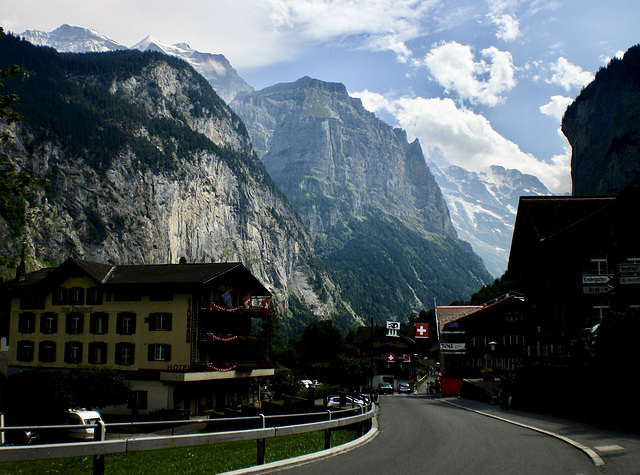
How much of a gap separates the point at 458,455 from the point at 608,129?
598ft

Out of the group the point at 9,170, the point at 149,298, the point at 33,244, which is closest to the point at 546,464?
the point at 9,170

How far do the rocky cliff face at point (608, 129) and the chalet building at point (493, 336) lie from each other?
89811 mm

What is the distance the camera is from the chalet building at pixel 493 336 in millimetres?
75188

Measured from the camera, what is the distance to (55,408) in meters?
37.4

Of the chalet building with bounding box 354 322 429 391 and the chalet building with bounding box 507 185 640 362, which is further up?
Result: the chalet building with bounding box 507 185 640 362

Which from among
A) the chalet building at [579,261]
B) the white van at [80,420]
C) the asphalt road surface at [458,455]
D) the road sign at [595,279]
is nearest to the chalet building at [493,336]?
the chalet building at [579,261]

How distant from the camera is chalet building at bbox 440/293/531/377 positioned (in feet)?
247

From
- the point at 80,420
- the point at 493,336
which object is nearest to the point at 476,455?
the point at 80,420

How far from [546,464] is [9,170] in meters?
18.1

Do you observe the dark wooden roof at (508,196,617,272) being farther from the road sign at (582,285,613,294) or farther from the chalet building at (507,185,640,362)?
the road sign at (582,285,613,294)

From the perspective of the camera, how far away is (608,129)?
17262cm

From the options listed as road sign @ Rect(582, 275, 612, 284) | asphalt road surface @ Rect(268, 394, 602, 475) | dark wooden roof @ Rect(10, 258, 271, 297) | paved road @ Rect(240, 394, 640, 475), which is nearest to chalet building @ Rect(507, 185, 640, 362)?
road sign @ Rect(582, 275, 612, 284)

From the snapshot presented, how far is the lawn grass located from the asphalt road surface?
2.04m

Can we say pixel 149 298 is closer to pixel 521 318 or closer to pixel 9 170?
pixel 9 170
